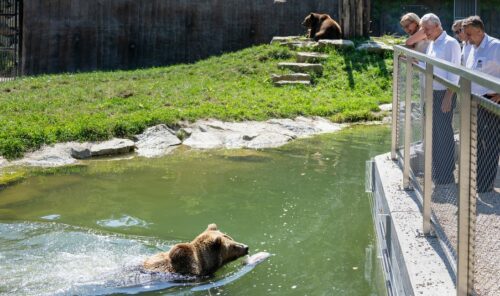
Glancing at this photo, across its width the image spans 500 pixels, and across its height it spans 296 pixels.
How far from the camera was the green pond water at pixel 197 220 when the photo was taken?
6.34 metres

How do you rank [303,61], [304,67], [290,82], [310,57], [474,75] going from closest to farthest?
[474,75], [290,82], [304,67], [310,57], [303,61]

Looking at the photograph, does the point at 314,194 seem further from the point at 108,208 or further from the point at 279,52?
the point at 279,52

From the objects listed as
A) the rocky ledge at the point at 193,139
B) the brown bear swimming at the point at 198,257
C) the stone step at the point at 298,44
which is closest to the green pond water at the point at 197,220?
the brown bear swimming at the point at 198,257

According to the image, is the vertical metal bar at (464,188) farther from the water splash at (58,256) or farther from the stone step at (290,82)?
the stone step at (290,82)

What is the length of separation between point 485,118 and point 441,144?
1.56 metres

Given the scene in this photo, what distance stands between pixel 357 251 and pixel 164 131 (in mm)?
6318

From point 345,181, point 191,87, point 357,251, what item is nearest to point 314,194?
point 345,181

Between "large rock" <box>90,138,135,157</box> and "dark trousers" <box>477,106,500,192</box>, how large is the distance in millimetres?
8036

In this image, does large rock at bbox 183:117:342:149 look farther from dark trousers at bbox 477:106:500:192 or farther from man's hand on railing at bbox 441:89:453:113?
dark trousers at bbox 477:106:500:192

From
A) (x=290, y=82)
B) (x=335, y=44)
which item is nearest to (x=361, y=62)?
(x=335, y=44)

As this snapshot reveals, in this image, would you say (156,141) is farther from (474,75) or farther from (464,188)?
(474,75)

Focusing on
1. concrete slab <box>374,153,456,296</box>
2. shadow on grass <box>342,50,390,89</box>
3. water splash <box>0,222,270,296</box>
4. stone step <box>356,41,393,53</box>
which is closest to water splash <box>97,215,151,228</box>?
water splash <box>0,222,270,296</box>

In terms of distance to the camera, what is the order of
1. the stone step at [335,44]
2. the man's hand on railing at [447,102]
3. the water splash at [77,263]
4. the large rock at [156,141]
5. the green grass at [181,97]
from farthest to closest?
the stone step at [335,44]
the green grass at [181,97]
the large rock at [156,141]
the water splash at [77,263]
the man's hand on railing at [447,102]

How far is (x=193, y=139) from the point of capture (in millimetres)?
12742
